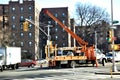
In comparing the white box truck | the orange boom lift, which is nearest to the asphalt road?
the orange boom lift

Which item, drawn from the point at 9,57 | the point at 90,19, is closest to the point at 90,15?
the point at 90,19

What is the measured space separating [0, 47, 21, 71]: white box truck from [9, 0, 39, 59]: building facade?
55.5 metres

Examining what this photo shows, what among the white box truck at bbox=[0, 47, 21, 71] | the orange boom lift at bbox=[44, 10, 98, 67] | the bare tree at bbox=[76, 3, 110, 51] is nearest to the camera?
the orange boom lift at bbox=[44, 10, 98, 67]

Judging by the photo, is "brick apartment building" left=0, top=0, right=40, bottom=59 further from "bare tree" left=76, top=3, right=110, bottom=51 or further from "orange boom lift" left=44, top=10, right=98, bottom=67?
"orange boom lift" left=44, top=10, right=98, bottom=67

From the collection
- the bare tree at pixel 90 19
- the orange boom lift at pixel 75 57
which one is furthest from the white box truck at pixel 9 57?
the bare tree at pixel 90 19

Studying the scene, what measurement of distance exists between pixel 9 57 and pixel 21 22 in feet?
204

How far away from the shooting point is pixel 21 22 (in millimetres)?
107375

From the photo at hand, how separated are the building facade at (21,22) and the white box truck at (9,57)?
2184 inches

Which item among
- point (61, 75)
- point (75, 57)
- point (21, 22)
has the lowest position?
point (61, 75)

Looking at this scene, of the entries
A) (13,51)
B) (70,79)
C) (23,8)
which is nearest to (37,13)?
(23,8)

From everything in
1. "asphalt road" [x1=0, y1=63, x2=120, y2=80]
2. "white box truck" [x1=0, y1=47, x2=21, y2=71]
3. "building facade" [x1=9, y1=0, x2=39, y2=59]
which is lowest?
"asphalt road" [x1=0, y1=63, x2=120, y2=80]

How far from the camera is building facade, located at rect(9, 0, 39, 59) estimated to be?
106 meters

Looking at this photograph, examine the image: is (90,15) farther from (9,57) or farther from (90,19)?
(9,57)

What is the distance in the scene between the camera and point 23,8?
108 meters
